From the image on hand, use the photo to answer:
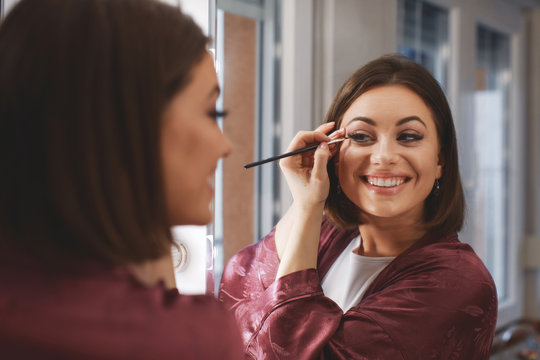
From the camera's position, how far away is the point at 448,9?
2.22m

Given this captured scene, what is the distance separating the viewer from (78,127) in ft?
1.22

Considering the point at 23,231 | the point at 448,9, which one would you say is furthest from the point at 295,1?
the point at 23,231

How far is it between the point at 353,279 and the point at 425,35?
1523 millimetres

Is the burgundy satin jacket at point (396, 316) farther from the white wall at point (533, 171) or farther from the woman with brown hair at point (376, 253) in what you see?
the white wall at point (533, 171)

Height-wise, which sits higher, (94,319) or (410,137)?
(410,137)

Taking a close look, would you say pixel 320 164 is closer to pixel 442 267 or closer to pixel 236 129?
pixel 442 267

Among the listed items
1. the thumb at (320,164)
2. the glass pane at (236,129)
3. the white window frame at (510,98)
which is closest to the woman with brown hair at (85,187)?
the thumb at (320,164)

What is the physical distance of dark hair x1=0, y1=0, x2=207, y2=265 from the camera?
14.7 inches

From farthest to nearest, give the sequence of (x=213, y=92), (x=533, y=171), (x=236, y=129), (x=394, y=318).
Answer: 1. (x=533, y=171)
2. (x=236, y=129)
3. (x=394, y=318)
4. (x=213, y=92)

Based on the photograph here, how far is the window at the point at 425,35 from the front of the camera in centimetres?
201

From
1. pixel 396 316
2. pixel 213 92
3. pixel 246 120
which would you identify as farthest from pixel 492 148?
pixel 213 92

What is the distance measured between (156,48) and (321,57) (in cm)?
132

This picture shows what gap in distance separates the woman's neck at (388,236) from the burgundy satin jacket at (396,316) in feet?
0.28

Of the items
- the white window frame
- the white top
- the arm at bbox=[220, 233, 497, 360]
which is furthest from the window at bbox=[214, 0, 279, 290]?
the white window frame
